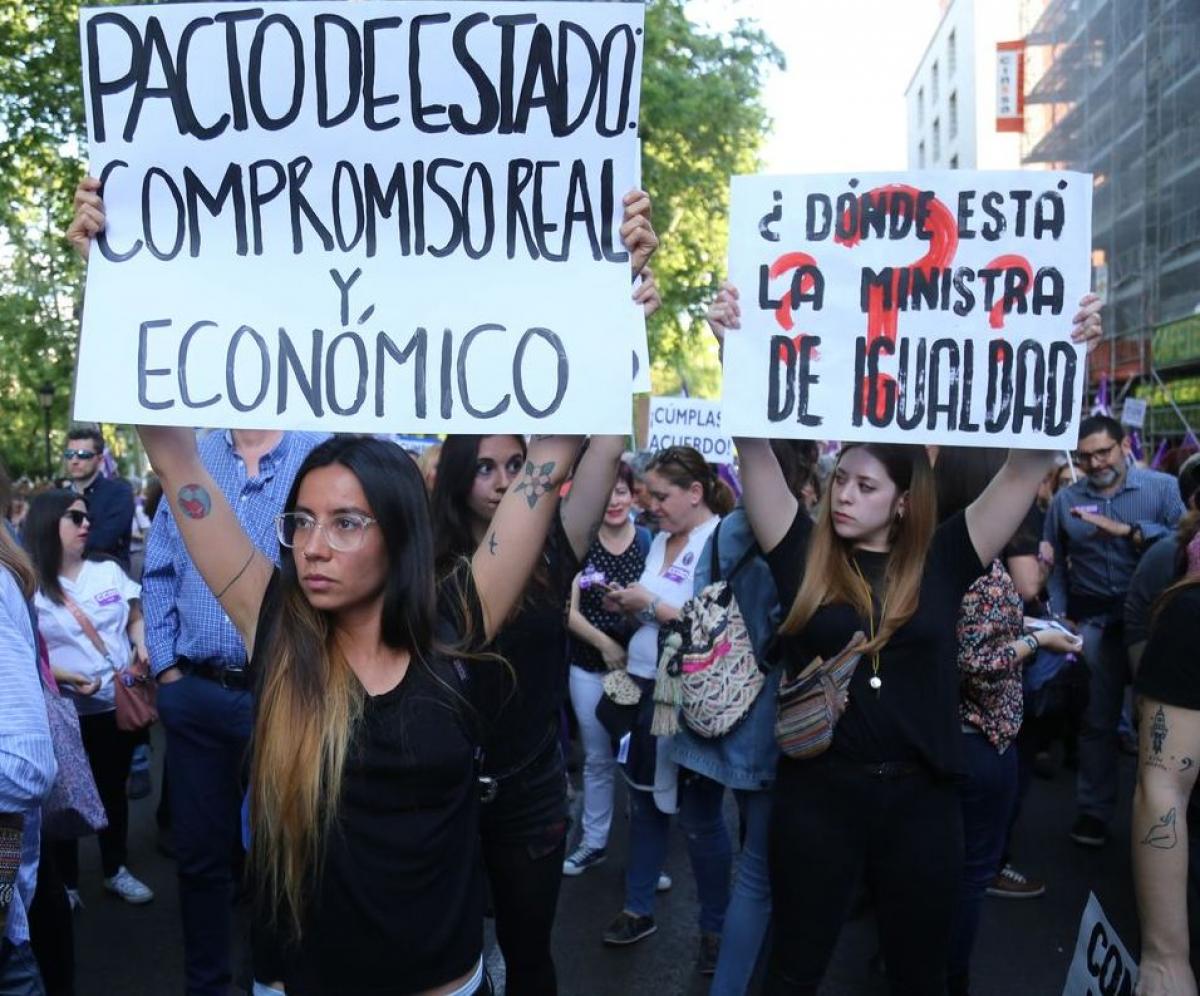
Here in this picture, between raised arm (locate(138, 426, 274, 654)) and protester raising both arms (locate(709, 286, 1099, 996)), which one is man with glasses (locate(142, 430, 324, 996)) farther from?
protester raising both arms (locate(709, 286, 1099, 996))

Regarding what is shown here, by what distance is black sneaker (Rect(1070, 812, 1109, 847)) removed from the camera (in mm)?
5977

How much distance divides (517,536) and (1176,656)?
4.29 feet

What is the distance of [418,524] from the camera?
2.31 m

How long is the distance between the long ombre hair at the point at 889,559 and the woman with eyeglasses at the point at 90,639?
3100 millimetres

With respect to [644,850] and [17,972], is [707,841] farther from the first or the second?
[17,972]

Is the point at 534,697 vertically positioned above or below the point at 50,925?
above

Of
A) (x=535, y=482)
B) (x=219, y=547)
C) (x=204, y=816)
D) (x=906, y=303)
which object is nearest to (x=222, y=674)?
(x=204, y=816)

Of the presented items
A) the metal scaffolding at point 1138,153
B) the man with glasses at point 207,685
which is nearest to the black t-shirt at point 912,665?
the man with glasses at point 207,685

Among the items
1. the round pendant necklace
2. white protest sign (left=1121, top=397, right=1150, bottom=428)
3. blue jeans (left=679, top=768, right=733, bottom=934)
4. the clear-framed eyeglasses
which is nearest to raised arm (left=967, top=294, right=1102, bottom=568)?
the round pendant necklace

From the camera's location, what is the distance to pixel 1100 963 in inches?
97.0

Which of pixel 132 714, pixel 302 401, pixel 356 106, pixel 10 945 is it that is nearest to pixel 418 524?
pixel 302 401

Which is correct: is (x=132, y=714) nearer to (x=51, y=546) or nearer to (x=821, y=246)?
(x=51, y=546)

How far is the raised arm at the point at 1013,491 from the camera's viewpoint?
3.16m

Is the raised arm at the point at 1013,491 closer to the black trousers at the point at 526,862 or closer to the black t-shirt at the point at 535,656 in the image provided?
the black t-shirt at the point at 535,656
